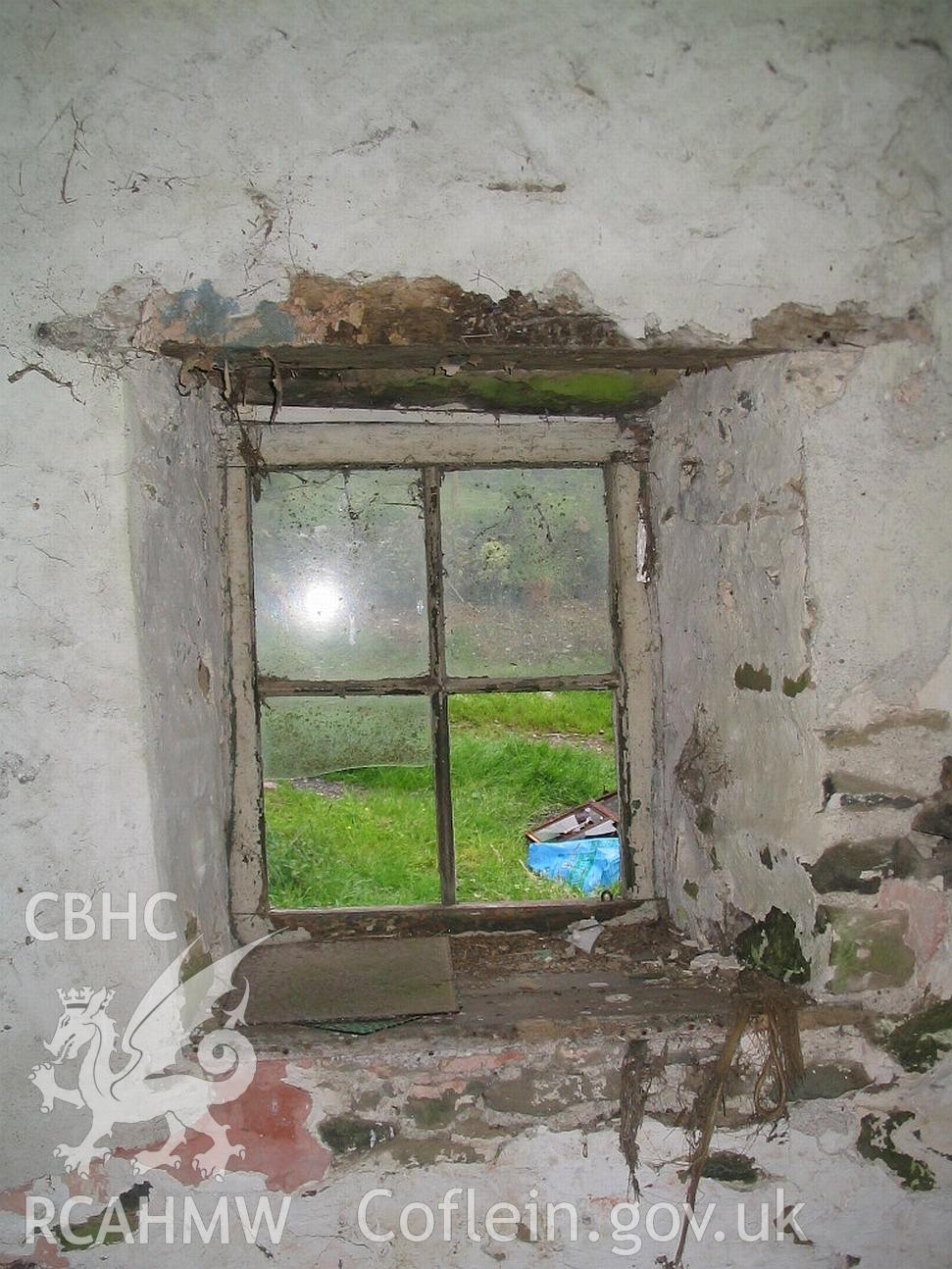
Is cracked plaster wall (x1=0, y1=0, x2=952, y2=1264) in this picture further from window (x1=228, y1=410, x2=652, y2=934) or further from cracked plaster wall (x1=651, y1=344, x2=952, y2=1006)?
window (x1=228, y1=410, x2=652, y2=934)

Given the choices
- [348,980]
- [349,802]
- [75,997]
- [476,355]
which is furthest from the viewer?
[349,802]

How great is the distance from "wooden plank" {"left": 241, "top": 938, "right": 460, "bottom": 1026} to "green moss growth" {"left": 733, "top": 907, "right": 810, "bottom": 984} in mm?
504

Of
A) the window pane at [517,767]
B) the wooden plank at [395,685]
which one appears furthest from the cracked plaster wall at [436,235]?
the window pane at [517,767]

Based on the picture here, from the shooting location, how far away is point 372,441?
1.64 metres

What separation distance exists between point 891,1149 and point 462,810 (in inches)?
81.2

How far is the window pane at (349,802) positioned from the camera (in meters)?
1.68

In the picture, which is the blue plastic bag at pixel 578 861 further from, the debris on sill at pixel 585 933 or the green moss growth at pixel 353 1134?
the green moss growth at pixel 353 1134

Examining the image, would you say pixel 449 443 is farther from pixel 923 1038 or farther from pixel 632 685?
pixel 923 1038

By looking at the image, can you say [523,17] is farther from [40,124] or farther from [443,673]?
[443,673]

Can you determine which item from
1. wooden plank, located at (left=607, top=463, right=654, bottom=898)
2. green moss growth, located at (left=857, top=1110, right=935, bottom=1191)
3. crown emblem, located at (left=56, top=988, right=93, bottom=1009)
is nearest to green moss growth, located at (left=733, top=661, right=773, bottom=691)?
wooden plank, located at (left=607, top=463, right=654, bottom=898)

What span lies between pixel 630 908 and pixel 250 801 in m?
0.78

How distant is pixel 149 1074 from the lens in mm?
1220

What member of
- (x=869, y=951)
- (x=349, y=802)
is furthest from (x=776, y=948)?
(x=349, y=802)

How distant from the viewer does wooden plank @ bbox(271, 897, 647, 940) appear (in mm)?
1632
